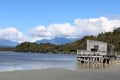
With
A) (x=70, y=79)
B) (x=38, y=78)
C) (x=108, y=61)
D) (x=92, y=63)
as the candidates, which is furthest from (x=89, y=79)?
(x=108, y=61)

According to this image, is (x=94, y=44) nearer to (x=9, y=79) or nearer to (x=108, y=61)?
(x=108, y=61)

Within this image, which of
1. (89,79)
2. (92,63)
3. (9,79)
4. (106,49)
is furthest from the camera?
(106,49)

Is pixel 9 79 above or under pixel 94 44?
under

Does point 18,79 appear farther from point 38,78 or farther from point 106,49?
point 106,49

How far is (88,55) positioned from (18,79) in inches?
1752

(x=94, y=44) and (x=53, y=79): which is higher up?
(x=94, y=44)

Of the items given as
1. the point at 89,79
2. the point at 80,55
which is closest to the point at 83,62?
the point at 80,55

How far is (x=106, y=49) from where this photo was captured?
83.1 metres

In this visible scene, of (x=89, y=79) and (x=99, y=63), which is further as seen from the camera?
(x=99, y=63)

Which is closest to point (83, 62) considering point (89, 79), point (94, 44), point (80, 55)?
point (80, 55)

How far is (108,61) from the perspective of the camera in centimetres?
8031

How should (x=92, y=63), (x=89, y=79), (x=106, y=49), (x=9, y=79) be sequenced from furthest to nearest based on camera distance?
(x=106, y=49) < (x=92, y=63) < (x=89, y=79) < (x=9, y=79)

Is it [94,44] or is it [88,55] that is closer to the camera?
[88,55]

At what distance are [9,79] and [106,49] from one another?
51.7 m
